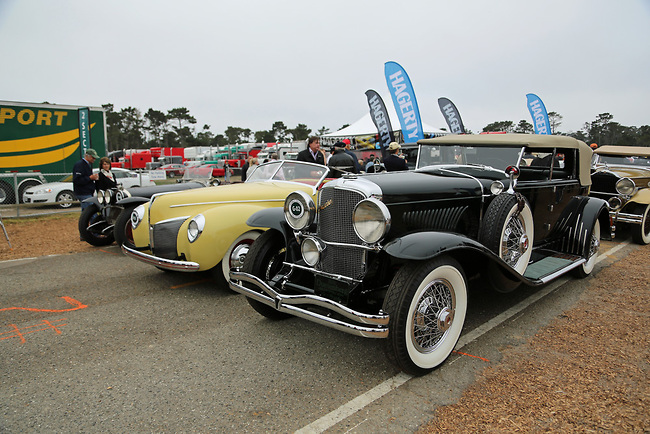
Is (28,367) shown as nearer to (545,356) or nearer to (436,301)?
(436,301)

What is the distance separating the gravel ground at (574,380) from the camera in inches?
89.7

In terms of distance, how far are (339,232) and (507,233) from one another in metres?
1.64

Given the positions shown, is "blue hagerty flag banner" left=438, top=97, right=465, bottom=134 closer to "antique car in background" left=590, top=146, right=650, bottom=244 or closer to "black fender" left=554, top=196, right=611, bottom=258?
"antique car in background" left=590, top=146, right=650, bottom=244

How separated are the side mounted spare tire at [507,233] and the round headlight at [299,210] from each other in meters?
1.54

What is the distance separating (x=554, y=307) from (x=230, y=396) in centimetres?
331

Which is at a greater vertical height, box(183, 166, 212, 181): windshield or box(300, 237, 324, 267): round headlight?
box(183, 166, 212, 181): windshield

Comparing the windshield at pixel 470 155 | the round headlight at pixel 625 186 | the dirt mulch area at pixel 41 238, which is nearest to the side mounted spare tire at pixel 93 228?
the dirt mulch area at pixel 41 238

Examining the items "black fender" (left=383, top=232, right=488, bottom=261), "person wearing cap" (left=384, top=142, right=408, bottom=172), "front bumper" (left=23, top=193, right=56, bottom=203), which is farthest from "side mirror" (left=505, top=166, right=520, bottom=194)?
"front bumper" (left=23, top=193, right=56, bottom=203)

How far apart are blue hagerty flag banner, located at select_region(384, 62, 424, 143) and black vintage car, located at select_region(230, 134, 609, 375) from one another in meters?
11.5

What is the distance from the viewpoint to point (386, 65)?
16.1 meters

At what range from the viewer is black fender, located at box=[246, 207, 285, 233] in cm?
365

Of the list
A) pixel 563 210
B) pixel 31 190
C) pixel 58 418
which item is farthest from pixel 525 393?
pixel 31 190

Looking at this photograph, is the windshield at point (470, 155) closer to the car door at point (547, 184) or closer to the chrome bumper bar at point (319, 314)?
the car door at point (547, 184)

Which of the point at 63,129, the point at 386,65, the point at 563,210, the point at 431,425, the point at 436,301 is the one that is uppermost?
the point at 386,65
